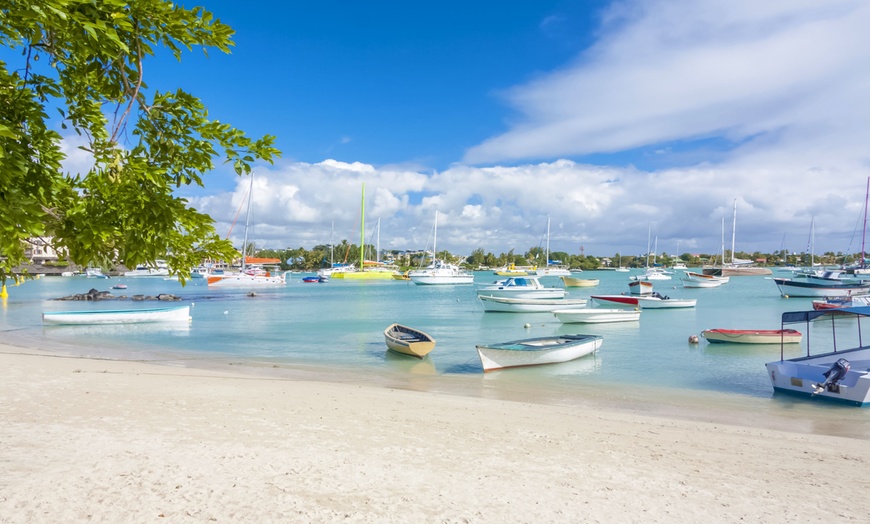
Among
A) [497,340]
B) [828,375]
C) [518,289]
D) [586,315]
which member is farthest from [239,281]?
[828,375]

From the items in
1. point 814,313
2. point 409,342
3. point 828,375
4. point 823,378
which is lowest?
point 409,342

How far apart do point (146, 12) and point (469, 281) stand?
9649 cm

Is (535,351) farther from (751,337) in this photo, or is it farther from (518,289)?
(518,289)

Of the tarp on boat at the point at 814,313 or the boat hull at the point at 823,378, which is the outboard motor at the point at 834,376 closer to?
Answer: the boat hull at the point at 823,378

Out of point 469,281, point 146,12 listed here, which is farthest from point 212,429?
point 469,281

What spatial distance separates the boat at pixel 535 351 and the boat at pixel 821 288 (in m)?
46.9

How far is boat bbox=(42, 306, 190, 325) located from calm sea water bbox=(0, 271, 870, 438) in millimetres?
719

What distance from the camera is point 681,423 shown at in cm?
1309

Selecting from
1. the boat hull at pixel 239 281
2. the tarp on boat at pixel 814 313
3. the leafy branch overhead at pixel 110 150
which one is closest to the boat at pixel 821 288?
the tarp on boat at pixel 814 313

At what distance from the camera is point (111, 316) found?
116 ft

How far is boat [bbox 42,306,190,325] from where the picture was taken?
114ft

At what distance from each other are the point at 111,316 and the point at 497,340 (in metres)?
24.0

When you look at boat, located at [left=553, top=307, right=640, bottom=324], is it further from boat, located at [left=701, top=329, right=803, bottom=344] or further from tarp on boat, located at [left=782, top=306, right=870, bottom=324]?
tarp on boat, located at [left=782, top=306, right=870, bottom=324]

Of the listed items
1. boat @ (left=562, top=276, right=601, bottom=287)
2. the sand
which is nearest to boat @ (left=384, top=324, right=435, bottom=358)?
the sand
